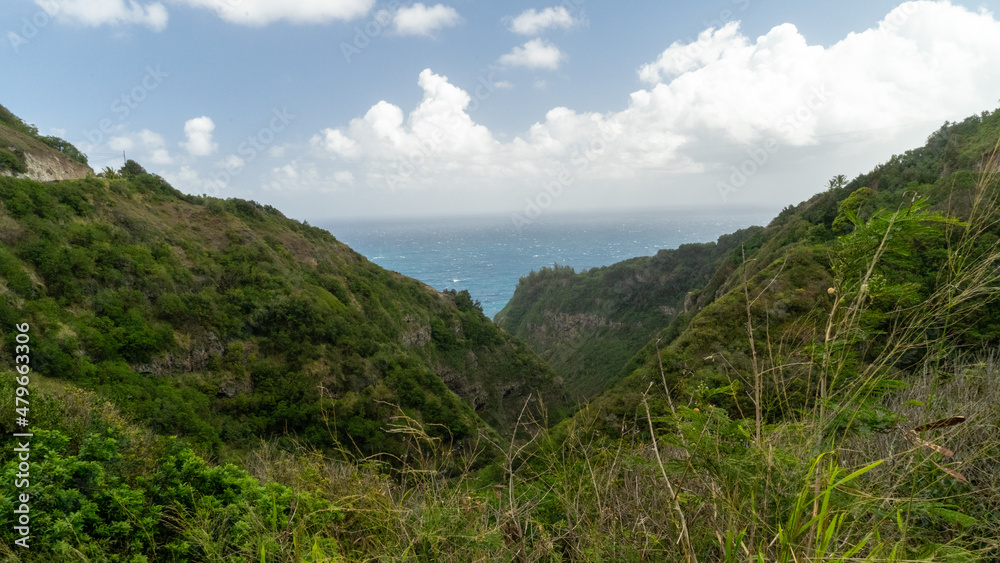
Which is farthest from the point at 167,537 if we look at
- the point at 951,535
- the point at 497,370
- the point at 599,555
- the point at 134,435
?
the point at 497,370

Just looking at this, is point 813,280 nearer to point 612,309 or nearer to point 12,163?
point 12,163

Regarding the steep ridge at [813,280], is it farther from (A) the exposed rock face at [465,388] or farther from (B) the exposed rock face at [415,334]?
(B) the exposed rock face at [415,334]

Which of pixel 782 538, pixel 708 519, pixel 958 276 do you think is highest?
pixel 958 276

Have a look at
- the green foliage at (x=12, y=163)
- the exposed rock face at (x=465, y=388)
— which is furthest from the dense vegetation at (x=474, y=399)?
the green foliage at (x=12, y=163)

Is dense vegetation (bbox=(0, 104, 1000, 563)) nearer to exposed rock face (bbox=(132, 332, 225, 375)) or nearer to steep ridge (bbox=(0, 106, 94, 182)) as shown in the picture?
exposed rock face (bbox=(132, 332, 225, 375))

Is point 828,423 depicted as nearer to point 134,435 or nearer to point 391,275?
point 134,435

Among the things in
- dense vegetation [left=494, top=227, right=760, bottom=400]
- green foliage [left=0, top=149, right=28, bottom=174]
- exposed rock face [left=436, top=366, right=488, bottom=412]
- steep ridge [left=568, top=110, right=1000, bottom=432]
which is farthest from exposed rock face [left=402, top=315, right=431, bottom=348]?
dense vegetation [left=494, top=227, right=760, bottom=400]
